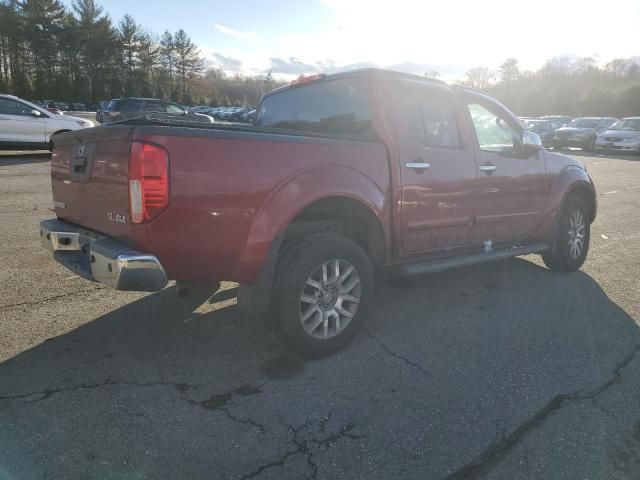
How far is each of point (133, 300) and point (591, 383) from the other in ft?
11.4

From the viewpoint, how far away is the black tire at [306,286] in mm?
3002

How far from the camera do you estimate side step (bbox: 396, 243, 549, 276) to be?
12.3 feet

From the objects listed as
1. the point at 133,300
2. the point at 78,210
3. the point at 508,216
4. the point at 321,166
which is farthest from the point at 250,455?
the point at 508,216

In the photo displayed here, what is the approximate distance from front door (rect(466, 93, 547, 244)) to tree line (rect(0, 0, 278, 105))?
64065 millimetres

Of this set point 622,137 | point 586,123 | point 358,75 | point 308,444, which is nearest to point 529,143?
point 358,75

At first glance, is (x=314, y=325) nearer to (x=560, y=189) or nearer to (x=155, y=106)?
(x=560, y=189)

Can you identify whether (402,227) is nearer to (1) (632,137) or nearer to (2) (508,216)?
(2) (508,216)

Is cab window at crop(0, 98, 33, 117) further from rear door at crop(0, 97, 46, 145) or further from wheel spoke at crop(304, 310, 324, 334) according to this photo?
wheel spoke at crop(304, 310, 324, 334)

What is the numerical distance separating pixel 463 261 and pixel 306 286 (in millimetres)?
1632

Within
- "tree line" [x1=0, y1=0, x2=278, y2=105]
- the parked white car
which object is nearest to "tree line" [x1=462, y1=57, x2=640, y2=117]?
"tree line" [x1=0, y1=0, x2=278, y2=105]

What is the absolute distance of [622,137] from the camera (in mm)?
22203

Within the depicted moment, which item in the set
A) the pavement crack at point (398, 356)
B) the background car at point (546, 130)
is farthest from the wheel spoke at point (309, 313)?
the background car at point (546, 130)

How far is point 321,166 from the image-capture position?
311cm

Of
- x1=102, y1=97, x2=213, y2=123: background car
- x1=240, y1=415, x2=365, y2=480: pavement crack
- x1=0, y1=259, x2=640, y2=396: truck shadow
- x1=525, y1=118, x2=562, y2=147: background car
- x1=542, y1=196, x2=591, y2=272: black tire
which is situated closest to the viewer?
x1=240, y1=415, x2=365, y2=480: pavement crack
